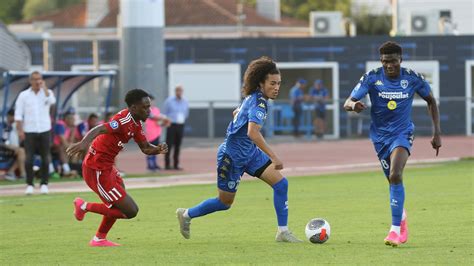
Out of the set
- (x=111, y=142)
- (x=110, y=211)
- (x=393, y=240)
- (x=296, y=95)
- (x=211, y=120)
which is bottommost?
(x=211, y=120)

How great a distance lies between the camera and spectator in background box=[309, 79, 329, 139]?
39.9 meters

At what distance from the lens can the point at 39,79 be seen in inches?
805

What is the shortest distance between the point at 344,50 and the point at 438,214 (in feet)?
86.8

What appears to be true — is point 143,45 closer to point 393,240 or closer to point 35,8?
point 393,240

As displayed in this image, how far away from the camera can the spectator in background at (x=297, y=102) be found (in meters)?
39.4

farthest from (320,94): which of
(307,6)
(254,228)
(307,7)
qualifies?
(307,6)

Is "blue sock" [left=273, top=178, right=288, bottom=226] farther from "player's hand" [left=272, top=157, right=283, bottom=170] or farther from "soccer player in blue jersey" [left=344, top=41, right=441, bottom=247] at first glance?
"soccer player in blue jersey" [left=344, top=41, right=441, bottom=247]

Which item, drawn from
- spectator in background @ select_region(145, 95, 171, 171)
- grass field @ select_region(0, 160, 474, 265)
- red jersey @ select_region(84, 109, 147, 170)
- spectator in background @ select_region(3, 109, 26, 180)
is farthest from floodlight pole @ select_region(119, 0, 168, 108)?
red jersey @ select_region(84, 109, 147, 170)

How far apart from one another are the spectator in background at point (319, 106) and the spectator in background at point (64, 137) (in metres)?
14.9

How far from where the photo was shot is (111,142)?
12.8 m

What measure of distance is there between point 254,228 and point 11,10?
95870 mm

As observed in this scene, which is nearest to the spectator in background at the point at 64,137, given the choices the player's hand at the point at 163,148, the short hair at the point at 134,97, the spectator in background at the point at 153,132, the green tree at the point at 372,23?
the spectator in background at the point at 153,132

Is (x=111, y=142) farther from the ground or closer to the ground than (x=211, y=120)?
farther from the ground

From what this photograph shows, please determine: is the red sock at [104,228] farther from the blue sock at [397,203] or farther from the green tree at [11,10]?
the green tree at [11,10]
